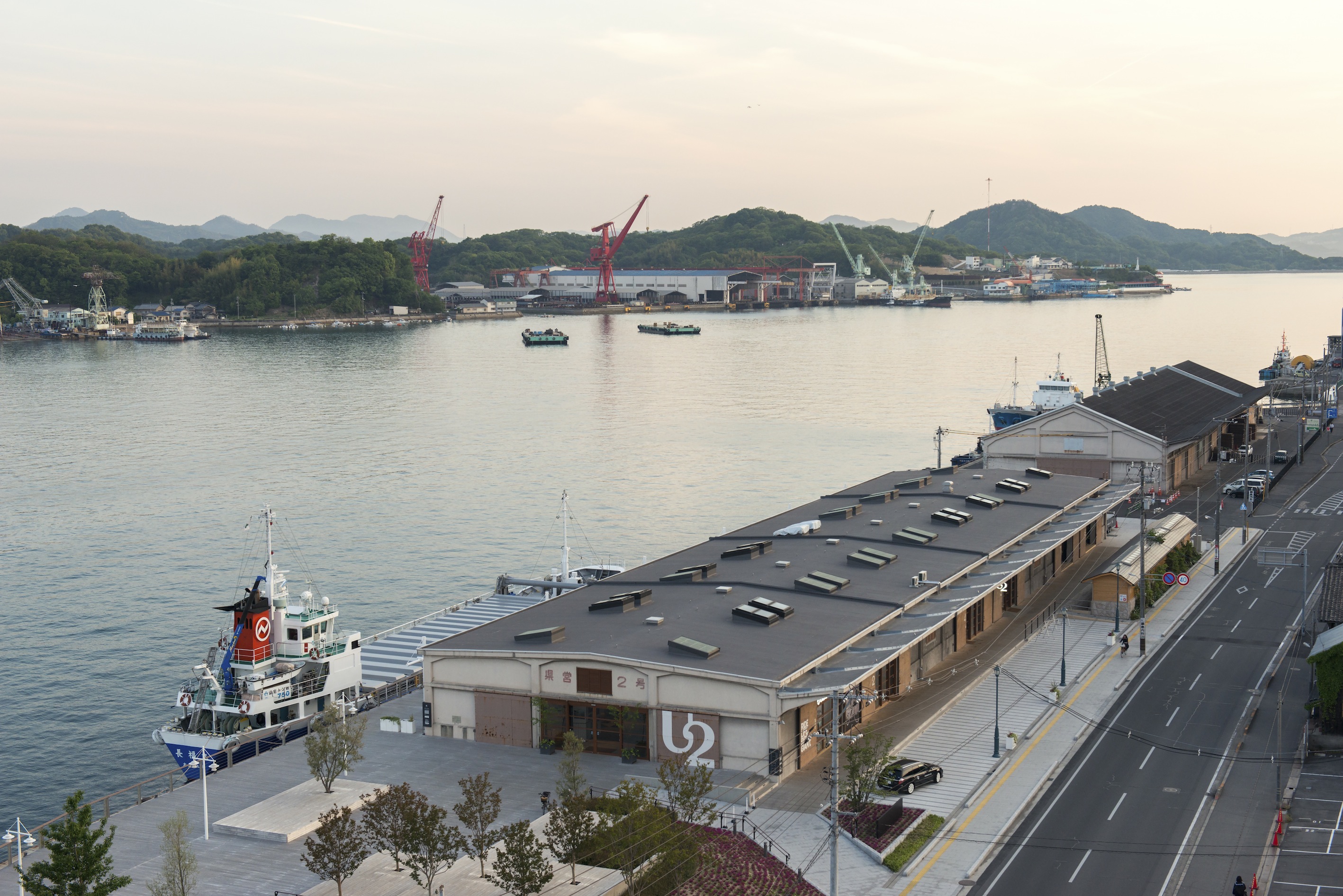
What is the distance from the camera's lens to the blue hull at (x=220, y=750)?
31.3m

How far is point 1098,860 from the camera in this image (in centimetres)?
2384

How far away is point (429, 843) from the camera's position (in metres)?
20.7

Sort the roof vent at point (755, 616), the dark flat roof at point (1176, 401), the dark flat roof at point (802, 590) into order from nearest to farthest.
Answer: the dark flat roof at point (802, 590), the roof vent at point (755, 616), the dark flat roof at point (1176, 401)

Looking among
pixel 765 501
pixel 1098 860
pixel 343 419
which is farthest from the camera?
pixel 343 419

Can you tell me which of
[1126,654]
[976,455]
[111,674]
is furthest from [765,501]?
[111,674]

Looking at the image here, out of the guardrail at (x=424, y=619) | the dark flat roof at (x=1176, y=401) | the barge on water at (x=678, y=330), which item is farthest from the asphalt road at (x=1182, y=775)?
the barge on water at (x=678, y=330)

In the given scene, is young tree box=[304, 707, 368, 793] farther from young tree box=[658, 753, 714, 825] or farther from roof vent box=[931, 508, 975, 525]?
roof vent box=[931, 508, 975, 525]

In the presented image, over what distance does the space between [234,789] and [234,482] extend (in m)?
46.4

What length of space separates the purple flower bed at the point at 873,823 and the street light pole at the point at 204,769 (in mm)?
12408

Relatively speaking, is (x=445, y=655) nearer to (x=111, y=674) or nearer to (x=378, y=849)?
(x=378, y=849)

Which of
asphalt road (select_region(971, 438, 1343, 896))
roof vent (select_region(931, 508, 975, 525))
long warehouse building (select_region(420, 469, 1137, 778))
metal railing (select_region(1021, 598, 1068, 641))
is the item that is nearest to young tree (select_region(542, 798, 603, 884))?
long warehouse building (select_region(420, 469, 1137, 778))

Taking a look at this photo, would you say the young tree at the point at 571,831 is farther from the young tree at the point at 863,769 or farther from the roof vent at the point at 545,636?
the roof vent at the point at 545,636

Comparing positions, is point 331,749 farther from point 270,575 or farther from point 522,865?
point 270,575

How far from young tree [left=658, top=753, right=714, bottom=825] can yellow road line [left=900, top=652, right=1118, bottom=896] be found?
13.3ft
